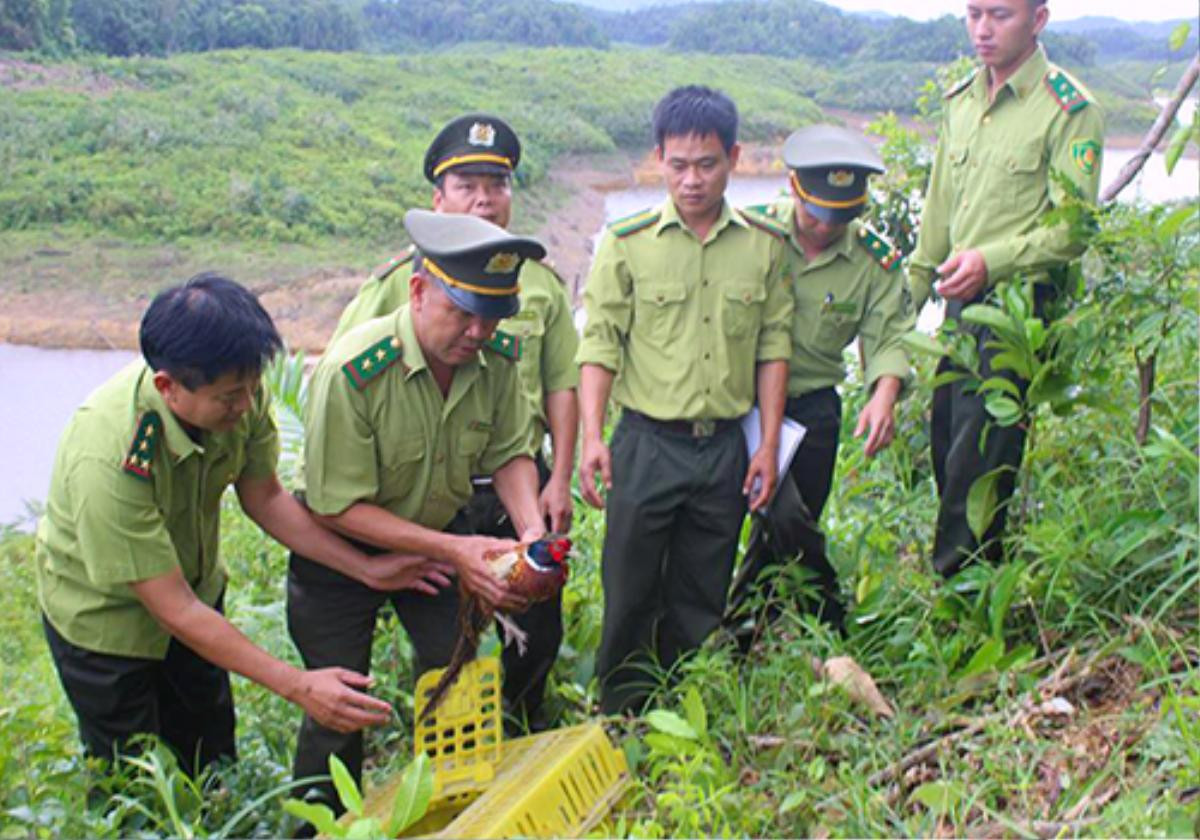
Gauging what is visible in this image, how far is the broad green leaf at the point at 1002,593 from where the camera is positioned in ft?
9.29

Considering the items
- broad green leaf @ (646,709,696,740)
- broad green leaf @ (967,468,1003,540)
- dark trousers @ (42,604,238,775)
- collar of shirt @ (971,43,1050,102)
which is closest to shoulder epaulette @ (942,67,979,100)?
collar of shirt @ (971,43,1050,102)

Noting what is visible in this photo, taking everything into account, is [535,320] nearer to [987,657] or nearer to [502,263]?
[502,263]

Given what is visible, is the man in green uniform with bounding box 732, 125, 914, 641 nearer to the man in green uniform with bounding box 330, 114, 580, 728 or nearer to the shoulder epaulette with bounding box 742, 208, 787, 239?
the shoulder epaulette with bounding box 742, 208, 787, 239

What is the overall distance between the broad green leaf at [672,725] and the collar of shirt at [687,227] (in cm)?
122

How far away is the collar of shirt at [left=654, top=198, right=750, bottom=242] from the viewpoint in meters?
3.06

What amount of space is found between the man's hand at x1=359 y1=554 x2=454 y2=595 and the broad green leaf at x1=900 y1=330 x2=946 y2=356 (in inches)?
51.0

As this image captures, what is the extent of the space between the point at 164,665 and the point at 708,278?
162cm

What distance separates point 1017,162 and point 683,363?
995mm

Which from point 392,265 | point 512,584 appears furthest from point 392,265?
point 512,584

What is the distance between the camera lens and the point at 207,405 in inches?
89.4

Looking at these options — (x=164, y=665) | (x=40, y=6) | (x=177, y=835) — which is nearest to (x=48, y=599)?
(x=164, y=665)

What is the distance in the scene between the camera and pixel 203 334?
2180 mm

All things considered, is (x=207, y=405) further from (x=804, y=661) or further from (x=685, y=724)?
(x=804, y=661)

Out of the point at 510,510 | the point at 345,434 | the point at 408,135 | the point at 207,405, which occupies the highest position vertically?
the point at 207,405
